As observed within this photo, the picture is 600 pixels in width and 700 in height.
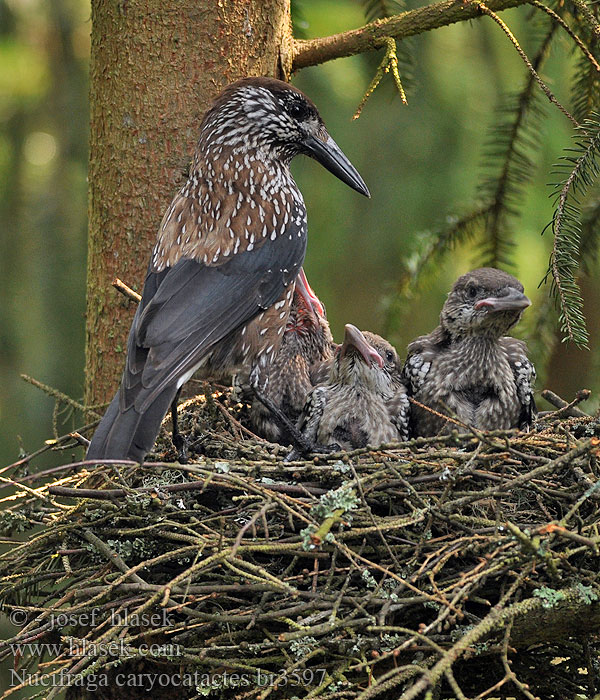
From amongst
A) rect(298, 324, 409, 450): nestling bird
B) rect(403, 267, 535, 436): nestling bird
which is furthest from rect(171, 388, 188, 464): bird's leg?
rect(403, 267, 535, 436): nestling bird

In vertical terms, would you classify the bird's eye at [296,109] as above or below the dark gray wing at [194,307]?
above

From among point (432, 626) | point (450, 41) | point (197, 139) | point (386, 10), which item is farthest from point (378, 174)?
point (432, 626)

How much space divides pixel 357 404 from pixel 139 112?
1353 mm

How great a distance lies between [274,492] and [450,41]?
3.33m

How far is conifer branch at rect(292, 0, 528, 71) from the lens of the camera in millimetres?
3352

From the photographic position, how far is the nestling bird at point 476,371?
11.8ft

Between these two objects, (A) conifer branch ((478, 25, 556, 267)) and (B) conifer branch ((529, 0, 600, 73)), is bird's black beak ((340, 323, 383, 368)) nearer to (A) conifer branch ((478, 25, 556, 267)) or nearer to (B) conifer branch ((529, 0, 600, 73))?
(A) conifer branch ((478, 25, 556, 267))

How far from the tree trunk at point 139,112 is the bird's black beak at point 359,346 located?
31.9 inches

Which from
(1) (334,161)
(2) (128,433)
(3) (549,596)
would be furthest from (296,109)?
(3) (549,596)

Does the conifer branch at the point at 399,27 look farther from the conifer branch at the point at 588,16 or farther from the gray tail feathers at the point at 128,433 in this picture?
the gray tail feathers at the point at 128,433

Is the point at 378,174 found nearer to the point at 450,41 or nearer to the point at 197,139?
the point at 450,41

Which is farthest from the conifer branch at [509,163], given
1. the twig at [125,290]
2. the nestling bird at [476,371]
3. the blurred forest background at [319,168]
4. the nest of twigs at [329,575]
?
the twig at [125,290]

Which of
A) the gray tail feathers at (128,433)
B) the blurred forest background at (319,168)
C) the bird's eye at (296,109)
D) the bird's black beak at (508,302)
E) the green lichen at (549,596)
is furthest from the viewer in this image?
the blurred forest background at (319,168)

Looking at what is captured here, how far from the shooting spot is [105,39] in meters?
3.67
